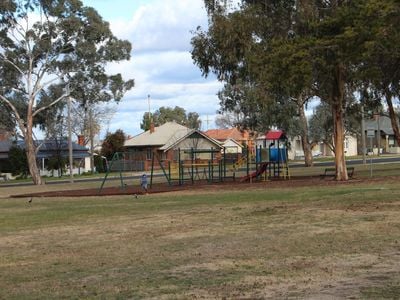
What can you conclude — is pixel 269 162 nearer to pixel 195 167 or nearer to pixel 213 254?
pixel 195 167

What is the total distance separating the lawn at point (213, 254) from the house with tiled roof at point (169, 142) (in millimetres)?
60126

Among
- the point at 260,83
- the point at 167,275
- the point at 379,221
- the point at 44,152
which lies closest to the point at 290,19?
the point at 260,83

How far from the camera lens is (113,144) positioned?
8319 centimetres

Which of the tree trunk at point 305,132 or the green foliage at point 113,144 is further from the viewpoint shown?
the green foliage at point 113,144

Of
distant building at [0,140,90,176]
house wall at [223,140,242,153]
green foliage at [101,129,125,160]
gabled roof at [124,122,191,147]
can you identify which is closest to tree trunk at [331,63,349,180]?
house wall at [223,140,242,153]

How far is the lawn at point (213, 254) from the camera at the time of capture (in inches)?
303

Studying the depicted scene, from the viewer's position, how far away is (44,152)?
80000mm

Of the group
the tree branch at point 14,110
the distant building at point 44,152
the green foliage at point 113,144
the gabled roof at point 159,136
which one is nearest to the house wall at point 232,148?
the gabled roof at point 159,136

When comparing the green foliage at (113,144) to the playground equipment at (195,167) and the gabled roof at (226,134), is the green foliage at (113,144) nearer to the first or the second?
the playground equipment at (195,167)

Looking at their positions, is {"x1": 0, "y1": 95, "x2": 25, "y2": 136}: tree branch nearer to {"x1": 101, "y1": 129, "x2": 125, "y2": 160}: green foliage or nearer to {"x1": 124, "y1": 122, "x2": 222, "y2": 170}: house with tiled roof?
{"x1": 124, "y1": 122, "x2": 222, "y2": 170}: house with tiled roof

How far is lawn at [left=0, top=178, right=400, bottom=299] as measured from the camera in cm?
768

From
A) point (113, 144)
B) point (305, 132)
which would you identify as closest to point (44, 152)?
point (113, 144)

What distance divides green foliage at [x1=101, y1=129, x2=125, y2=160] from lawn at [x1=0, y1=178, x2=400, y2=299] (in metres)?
64.9

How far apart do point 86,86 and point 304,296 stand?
48.0 metres
